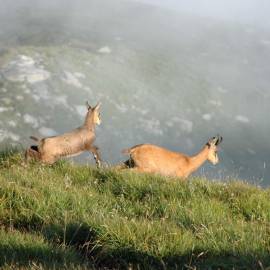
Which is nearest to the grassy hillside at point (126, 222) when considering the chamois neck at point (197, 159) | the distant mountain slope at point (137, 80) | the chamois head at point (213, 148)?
the chamois neck at point (197, 159)

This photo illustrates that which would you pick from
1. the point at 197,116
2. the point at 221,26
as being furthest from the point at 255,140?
the point at 221,26

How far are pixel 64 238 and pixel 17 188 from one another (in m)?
2.23

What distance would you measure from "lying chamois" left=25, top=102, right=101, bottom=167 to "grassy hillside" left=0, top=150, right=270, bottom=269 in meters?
2.79

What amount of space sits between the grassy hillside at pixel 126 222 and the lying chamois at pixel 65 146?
2.79m

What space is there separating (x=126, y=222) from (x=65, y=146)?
8.24 m

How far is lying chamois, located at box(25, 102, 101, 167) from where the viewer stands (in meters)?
15.6

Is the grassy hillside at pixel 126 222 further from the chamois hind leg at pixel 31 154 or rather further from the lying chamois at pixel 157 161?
the lying chamois at pixel 157 161

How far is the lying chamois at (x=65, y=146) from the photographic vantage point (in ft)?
51.3

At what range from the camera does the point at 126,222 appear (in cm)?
861

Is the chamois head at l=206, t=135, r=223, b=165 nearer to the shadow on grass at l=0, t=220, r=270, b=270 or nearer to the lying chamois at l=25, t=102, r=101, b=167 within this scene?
the lying chamois at l=25, t=102, r=101, b=167

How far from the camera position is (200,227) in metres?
9.04

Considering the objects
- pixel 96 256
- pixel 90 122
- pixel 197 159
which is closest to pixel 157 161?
pixel 197 159

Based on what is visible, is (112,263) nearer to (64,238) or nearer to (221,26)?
(64,238)

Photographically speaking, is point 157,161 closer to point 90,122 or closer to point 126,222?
point 90,122
